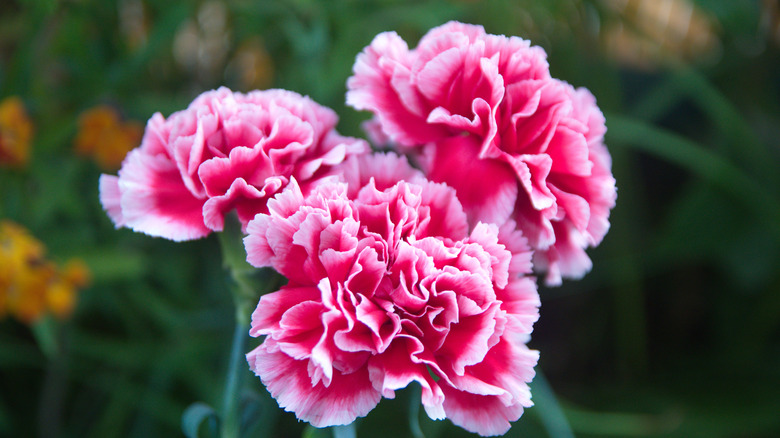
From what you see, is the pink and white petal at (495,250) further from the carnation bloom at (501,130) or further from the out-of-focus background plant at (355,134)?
the out-of-focus background plant at (355,134)

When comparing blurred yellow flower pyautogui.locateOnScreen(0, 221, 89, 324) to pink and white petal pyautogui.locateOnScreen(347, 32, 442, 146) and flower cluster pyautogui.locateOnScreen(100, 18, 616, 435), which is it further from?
pink and white petal pyautogui.locateOnScreen(347, 32, 442, 146)

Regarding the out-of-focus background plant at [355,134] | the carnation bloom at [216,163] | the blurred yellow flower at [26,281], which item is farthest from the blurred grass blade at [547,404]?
the blurred yellow flower at [26,281]

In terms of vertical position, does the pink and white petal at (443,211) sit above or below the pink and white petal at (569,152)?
below

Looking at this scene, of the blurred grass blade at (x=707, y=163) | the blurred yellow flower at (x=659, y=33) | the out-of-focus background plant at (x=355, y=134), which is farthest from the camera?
the blurred yellow flower at (x=659, y=33)

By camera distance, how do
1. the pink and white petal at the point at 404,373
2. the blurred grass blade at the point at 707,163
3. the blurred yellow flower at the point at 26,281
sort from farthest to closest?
1. the blurred grass blade at the point at 707,163
2. the blurred yellow flower at the point at 26,281
3. the pink and white petal at the point at 404,373

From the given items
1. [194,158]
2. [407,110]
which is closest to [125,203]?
[194,158]

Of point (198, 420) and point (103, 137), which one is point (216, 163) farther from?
point (103, 137)

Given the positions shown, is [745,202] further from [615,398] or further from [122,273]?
[122,273]
